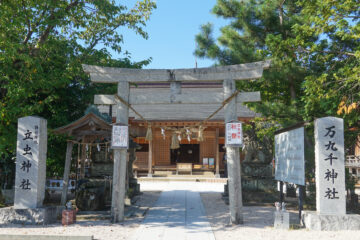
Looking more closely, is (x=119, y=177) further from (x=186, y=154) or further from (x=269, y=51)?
(x=186, y=154)

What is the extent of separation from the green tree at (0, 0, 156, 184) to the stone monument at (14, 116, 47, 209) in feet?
2.67

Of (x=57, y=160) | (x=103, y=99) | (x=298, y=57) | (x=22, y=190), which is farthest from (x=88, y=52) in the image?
(x=298, y=57)

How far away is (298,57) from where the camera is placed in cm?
849

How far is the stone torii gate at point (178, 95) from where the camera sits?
6.93 metres

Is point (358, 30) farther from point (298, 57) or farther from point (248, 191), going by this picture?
point (248, 191)

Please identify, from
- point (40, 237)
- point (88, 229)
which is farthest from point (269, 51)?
point (40, 237)

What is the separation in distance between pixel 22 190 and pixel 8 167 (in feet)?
15.5

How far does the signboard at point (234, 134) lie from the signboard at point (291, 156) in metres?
1.29

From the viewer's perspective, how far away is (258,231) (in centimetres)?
616

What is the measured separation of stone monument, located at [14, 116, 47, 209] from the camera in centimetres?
678

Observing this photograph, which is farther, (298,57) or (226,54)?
(226,54)

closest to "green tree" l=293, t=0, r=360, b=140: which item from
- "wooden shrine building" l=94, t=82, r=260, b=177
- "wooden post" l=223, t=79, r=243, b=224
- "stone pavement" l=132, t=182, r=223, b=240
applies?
"wooden post" l=223, t=79, r=243, b=224

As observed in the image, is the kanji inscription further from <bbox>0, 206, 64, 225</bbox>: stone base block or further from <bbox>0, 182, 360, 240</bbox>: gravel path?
<bbox>0, 206, 64, 225</bbox>: stone base block

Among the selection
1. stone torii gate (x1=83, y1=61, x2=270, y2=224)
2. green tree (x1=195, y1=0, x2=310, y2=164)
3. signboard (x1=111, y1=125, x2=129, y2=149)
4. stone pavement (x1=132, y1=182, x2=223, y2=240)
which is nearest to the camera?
stone pavement (x1=132, y1=182, x2=223, y2=240)
